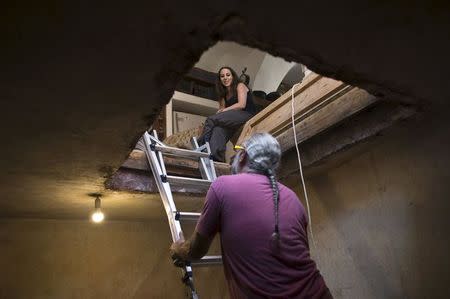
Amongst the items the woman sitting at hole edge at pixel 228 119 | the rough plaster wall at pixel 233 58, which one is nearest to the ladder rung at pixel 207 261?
the woman sitting at hole edge at pixel 228 119

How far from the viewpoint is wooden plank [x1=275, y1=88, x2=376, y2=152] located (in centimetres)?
186

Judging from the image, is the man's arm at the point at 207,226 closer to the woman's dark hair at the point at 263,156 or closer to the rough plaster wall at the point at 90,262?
the woman's dark hair at the point at 263,156

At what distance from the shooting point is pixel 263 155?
1467mm

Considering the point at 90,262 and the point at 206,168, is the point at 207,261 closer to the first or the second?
the point at 206,168

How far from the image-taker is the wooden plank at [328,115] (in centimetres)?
186

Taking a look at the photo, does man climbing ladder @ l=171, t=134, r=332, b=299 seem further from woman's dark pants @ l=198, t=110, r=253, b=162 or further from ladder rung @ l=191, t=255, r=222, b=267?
woman's dark pants @ l=198, t=110, r=253, b=162

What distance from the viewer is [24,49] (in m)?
1.03

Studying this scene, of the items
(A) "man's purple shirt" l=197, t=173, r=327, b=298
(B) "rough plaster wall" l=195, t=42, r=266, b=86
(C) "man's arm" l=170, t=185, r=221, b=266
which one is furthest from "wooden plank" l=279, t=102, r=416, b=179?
(B) "rough plaster wall" l=195, t=42, r=266, b=86

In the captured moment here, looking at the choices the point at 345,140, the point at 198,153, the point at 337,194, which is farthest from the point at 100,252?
the point at 345,140

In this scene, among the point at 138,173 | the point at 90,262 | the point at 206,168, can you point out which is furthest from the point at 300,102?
the point at 90,262

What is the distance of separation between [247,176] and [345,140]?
898mm

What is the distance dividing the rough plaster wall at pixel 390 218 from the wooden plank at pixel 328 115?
0.27 meters

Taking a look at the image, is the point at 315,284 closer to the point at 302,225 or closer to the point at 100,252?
the point at 302,225

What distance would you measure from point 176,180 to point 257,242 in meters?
0.95
